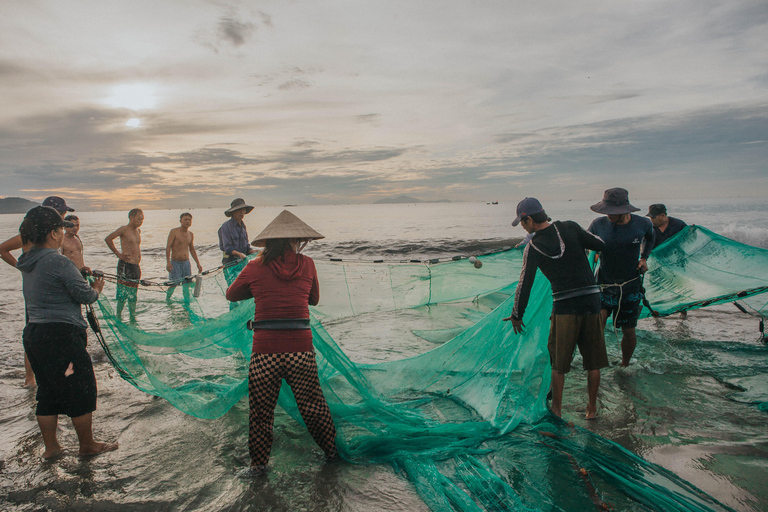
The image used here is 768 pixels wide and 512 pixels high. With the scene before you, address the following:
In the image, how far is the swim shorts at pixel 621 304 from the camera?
4340mm

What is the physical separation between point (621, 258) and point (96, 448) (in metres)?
4.92

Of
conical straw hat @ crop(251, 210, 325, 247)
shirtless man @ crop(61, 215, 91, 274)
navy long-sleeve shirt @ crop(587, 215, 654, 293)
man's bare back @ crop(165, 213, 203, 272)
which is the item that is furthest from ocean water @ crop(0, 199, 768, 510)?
man's bare back @ crop(165, 213, 203, 272)

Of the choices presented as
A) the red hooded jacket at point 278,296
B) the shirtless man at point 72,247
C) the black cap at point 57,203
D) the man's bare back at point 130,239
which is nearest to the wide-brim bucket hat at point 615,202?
the red hooded jacket at point 278,296

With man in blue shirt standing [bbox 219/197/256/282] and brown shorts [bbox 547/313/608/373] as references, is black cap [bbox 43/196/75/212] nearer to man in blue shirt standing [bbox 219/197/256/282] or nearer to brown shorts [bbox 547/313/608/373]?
man in blue shirt standing [bbox 219/197/256/282]

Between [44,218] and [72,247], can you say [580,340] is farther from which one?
[72,247]

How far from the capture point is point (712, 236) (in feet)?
17.3

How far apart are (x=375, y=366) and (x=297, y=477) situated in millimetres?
1170

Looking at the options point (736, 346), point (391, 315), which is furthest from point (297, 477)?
point (736, 346)

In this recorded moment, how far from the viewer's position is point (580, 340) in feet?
11.1

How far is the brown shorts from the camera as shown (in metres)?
3.32

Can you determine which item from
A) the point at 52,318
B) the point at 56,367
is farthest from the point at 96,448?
the point at 52,318

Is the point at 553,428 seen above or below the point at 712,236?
below

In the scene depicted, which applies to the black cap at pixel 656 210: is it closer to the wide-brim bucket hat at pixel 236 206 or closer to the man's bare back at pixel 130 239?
the wide-brim bucket hat at pixel 236 206

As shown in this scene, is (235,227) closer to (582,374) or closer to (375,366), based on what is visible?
(375,366)
